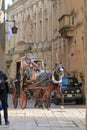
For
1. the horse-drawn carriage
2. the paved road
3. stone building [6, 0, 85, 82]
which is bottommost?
the paved road

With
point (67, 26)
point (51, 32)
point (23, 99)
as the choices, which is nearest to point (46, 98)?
point (23, 99)

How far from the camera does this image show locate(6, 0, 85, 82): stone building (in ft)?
117

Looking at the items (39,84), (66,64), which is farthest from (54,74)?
(66,64)

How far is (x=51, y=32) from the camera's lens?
50.0 meters

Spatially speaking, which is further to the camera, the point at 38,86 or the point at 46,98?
the point at 38,86

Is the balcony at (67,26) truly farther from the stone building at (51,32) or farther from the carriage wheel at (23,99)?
the carriage wheel at (23,99)

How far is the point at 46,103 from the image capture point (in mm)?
22031

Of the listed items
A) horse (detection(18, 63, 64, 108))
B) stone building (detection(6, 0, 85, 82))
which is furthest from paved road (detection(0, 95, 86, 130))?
stone building (detection(6, 0, 85, 82))

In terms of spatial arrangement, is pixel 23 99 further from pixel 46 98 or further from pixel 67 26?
pixel 67 26

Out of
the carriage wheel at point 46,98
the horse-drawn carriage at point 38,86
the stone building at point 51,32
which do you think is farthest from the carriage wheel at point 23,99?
the stone building at point 51,32

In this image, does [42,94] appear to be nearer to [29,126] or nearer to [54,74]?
[54,74]

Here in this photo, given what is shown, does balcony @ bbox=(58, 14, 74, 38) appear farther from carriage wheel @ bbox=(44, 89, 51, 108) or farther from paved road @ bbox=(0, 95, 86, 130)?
paved road @ bbox=(0, 95, 86, 130)

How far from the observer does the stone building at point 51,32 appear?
35.8 metres

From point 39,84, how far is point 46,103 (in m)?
0.86
